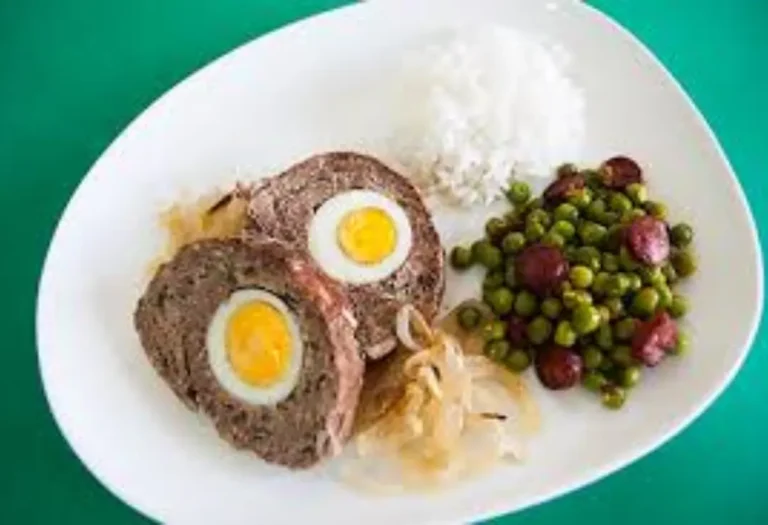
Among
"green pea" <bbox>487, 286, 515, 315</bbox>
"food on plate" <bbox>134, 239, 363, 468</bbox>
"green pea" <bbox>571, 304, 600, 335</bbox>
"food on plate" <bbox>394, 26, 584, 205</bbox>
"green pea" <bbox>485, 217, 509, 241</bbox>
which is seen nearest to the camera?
"food on plate" <bbox>134, 239, 363, 468</bbox>

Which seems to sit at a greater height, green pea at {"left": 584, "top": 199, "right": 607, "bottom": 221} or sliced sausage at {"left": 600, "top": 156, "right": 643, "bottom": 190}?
sliced sausage at {"left": 600, "top": 156, "right": 643, "bottom": 190}

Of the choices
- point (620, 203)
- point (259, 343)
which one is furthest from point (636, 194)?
point (259, 343)

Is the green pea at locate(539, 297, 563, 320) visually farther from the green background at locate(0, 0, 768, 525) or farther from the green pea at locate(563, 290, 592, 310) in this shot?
the green background at locate(0, 0, 768, 525)

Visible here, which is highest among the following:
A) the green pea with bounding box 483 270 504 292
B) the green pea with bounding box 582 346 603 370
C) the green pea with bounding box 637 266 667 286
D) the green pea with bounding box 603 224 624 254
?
the green pea with bounding box 603 224 624 254

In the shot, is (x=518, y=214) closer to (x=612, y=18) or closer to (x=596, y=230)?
(x=596, y=230)

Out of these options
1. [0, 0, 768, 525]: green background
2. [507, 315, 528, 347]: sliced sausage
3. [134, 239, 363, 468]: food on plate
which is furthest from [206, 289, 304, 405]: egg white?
[507, 315, 528, 347]: sliced sausage

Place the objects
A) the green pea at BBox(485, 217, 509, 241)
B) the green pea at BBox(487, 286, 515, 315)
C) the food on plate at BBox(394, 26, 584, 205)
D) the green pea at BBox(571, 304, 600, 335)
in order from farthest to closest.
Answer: the food on plate at BBox(394, 26, 584, 205)
the green pea at BBox(485, 217, 509, 241)
the green pea at BBox(487, 286, 515, 315)
the green pea at BBox(571, 304, 600, 335)

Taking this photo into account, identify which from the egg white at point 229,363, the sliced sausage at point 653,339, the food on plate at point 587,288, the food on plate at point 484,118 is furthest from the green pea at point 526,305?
the egg white at point 229,363
